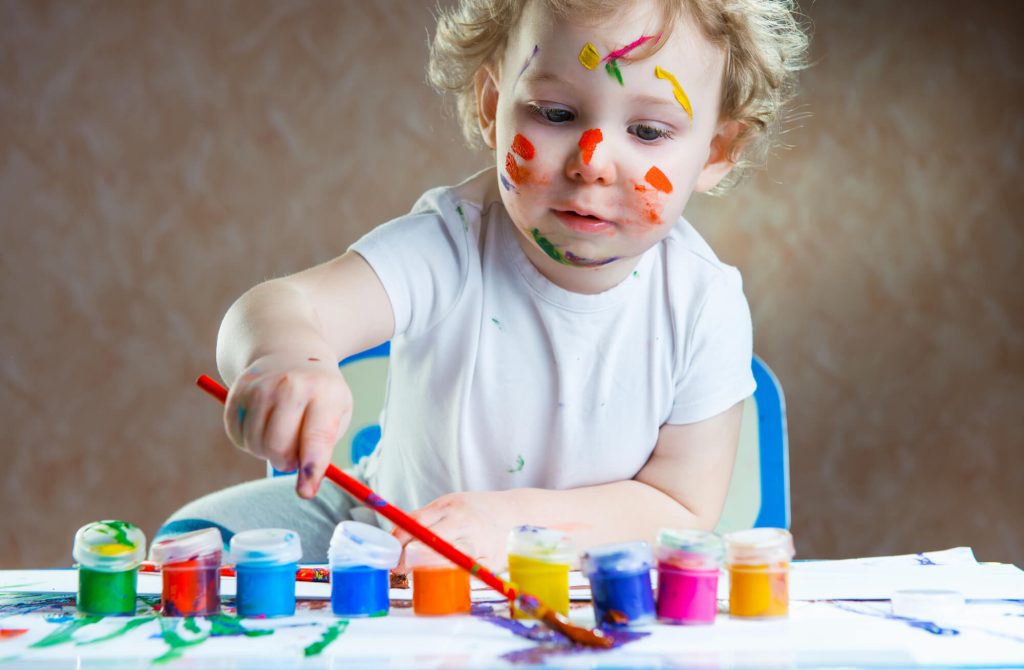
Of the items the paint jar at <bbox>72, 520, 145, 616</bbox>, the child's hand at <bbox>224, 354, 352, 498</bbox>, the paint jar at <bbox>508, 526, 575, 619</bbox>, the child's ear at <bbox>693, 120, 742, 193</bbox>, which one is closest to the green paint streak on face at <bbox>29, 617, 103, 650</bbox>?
the paint jar at <bbox>72, 520, 145, 616</bbox>

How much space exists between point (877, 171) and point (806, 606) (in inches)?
47.8

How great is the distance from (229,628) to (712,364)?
53 cm

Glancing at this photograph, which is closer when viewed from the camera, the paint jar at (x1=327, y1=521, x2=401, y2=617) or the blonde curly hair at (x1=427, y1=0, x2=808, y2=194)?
the paint jar at (x1=327, y1=521, x2=401, y2=617)

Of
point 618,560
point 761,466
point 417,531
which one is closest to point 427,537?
point 417,531

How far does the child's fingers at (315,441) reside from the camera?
0.63 m

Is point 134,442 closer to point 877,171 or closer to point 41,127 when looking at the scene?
point 41,127

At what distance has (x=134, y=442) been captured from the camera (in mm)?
1779

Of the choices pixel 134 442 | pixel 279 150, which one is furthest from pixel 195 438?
pixel 279 150

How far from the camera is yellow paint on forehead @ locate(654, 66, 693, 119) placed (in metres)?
0.85

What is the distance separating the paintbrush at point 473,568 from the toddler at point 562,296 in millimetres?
149

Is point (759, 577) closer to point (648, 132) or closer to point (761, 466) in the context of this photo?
point (648, 132)

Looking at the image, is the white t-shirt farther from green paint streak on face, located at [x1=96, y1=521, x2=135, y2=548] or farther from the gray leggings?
green paint streak on face, located at [x1=96, y1=521, x2=135, y2=548]

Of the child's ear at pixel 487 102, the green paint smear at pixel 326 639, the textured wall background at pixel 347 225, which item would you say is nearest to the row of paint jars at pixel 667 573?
the green paint smear at pixel 326 639

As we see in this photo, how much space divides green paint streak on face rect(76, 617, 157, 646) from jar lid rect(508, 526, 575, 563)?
200 millimetres
